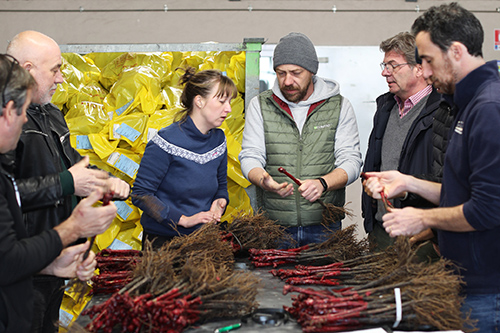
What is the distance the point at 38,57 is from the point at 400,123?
206 centimetres

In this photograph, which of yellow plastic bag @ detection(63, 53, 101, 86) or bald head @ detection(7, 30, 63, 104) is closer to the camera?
bald head @ detection(7, 30, 63, 104)

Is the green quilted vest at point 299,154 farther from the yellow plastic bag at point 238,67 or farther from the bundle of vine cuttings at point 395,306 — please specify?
the bundle of vine cuttings at point 395,306

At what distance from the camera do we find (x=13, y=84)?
62.6 inches

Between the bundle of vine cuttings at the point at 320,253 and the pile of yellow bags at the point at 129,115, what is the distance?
0.95 meters

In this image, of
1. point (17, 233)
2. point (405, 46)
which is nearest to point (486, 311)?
point (405, 46)

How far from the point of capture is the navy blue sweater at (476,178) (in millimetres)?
1712

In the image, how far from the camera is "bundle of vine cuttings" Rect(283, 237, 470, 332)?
1.68m

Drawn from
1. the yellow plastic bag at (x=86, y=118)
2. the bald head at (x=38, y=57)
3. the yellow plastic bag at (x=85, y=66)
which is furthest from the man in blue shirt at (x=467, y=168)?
the yellow plastic bag at (x=85, y=66)

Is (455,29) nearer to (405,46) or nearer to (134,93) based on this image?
(405,46)

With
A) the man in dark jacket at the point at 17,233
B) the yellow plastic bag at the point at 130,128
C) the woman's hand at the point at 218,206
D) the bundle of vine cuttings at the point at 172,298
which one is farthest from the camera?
the yellow plastic bag at the point at 130,128

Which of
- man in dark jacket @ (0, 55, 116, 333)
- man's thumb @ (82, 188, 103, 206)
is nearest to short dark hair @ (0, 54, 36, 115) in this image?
man in dark jacket @ (0, 55, 116, 333)

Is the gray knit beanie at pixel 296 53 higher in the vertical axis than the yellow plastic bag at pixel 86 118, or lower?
higher

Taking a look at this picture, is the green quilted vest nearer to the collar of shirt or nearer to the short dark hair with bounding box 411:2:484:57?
the collar of shirt

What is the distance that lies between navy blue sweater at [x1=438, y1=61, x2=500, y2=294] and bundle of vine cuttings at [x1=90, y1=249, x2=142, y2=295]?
1.32 m
